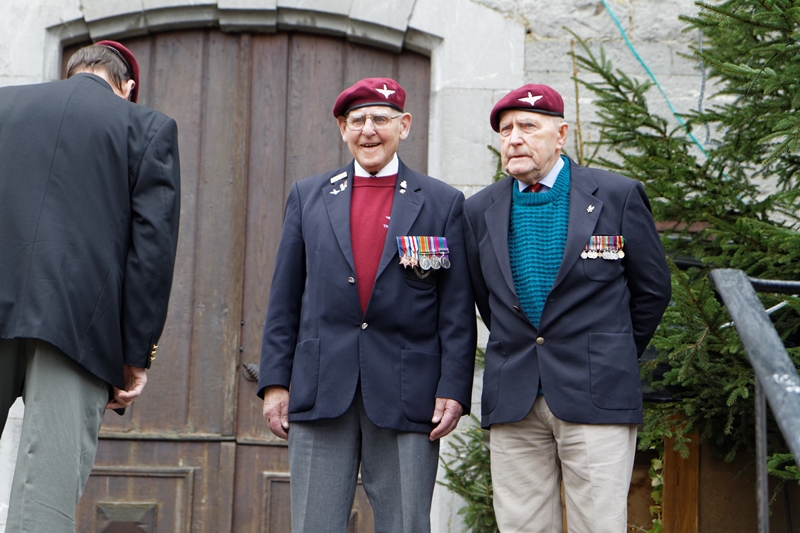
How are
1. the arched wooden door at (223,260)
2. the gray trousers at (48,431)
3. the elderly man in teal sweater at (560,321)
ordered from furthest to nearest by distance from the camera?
1. the arched wooden door at (223,260)
2. the elderly man in teal sweater at (560,321)
3. the gray trousers at (48,431)

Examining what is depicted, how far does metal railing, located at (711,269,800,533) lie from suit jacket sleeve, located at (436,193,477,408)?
4.23 feet

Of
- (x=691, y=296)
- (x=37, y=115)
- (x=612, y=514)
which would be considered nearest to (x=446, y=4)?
(x=691, y=296)

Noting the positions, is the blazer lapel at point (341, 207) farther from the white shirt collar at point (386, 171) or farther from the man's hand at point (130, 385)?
the man's hand at point (130, 385)

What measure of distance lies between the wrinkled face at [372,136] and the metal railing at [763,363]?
62.2 inches

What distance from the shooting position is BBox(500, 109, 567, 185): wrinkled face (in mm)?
3273

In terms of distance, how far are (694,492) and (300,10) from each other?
3.20 meters

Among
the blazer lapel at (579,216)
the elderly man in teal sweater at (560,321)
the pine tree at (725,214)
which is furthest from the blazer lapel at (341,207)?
the pine tree at (725,214)

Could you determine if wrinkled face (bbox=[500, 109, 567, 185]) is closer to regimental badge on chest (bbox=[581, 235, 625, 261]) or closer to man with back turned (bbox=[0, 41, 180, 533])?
regimental badge on chest (bbox=[581, 235, 625, 261])

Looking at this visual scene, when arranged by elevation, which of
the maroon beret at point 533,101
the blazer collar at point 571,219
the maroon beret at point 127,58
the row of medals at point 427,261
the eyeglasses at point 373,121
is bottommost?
the row of medals at point 427,261

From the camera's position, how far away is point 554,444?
10.5ft

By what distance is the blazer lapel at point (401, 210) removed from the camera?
3.31 m

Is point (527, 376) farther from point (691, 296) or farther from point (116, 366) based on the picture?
point (116, 366)

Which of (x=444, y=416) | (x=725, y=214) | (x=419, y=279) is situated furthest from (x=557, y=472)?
(x=725, y=214)

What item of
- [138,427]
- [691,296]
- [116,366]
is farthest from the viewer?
[138,427]
